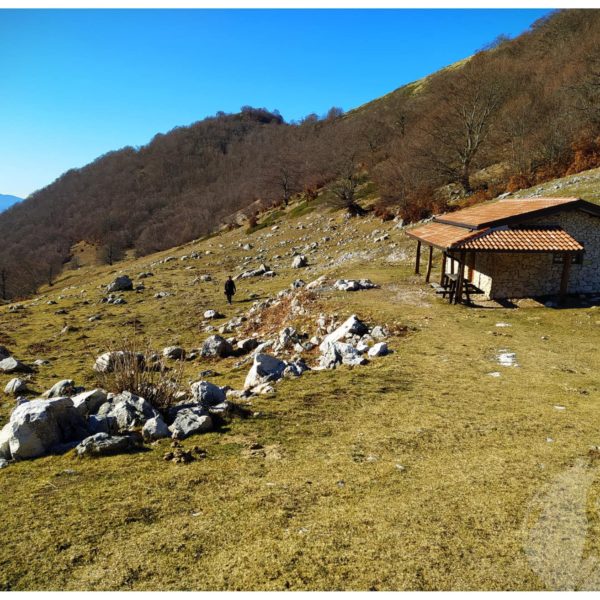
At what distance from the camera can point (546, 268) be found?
19312mm

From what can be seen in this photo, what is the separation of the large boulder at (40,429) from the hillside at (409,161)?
35.6 m

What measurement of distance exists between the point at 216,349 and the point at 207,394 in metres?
7.79

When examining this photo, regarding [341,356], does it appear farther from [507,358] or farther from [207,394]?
[507,358]

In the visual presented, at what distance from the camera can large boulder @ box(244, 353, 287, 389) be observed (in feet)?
37.4

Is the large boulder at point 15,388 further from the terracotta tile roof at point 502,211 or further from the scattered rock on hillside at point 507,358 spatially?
the terracotta tile roof at point 502,211

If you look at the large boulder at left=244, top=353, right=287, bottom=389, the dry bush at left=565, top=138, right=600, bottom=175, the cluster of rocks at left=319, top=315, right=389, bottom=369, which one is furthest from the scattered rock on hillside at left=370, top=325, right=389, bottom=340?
the dry bush at left=565, top=138, right=600, bottom=175

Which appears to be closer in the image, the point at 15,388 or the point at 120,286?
the point at 15,388

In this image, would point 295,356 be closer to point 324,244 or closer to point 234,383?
point 234,383

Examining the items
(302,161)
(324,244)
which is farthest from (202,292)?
(302,161)

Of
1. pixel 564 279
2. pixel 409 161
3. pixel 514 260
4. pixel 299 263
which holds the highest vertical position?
pixel 409 161

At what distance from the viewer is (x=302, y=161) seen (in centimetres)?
7788

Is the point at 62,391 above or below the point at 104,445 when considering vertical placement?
below

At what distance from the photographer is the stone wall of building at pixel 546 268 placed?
758 inches

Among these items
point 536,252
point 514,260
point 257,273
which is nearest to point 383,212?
point 257,273
